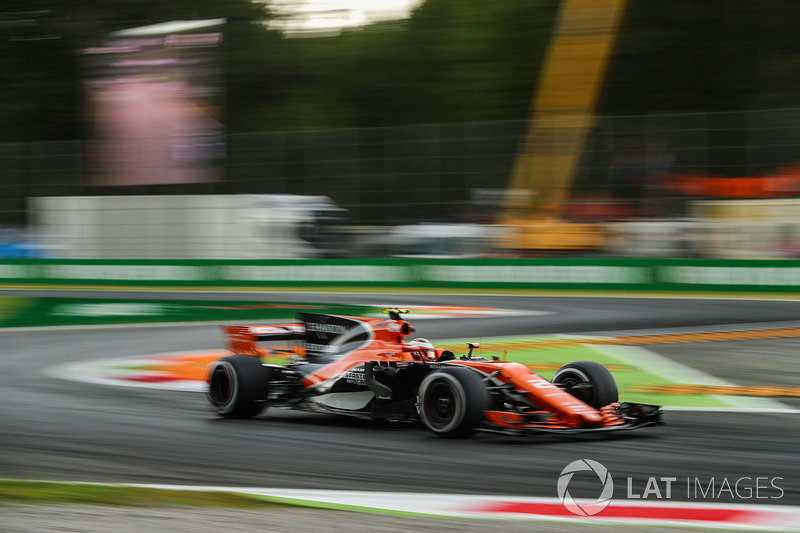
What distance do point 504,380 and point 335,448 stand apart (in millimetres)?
1046

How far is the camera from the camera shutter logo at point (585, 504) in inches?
170

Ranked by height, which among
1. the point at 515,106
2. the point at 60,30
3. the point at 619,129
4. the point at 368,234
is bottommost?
the point at 368,234

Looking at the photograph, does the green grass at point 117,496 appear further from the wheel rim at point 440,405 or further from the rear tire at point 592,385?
the rear tire at point 592,385

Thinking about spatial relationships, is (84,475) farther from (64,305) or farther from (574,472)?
(64,305)

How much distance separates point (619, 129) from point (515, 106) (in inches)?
476

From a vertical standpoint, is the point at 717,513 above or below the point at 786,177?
below

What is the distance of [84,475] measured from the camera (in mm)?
5340

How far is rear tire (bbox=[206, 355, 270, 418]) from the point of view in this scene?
6949 millimetres

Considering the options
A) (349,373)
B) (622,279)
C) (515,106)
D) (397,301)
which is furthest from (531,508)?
(515,106)

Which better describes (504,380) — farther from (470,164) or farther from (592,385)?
(470,164)

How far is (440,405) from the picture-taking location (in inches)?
236

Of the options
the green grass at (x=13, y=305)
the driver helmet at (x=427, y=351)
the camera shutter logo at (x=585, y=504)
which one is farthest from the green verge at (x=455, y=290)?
the camera shutter logo at (x=585, y=504)

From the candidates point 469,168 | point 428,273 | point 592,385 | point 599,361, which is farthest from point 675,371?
point 469,168

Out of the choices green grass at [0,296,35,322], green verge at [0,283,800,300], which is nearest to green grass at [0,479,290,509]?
green grass at [0,296,35,322]
